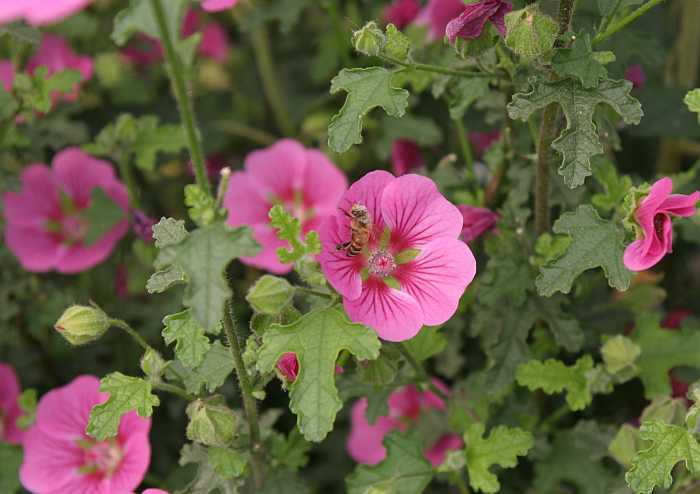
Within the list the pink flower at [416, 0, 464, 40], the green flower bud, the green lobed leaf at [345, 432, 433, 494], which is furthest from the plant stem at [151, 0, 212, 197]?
the pink flower at [416, 0, 464, 40]

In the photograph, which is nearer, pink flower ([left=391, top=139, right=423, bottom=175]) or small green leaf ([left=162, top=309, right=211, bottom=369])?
small green leaf ([left=162, top=309, right=211, bottom=369])

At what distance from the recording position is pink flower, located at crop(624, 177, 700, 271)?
133 cm

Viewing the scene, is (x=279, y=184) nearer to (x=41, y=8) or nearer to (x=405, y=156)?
(x=405, y=156)

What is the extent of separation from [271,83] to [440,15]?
617 millimetres

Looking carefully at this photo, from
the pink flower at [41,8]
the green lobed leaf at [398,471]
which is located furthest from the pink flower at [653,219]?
the pink flower at [41,8]

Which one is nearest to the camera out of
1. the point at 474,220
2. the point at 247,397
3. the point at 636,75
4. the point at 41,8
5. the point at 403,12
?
the point at 41,8

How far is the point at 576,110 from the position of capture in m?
1.33

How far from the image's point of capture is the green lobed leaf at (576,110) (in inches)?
52.2

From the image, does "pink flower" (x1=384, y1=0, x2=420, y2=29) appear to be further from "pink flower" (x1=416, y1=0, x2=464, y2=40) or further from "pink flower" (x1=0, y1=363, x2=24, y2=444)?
"pink flower" (x1=0, y1=363, x2=24, y2=444)

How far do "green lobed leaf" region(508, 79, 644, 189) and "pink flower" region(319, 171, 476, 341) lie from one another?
0.56 feet

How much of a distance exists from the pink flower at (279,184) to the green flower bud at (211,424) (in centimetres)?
78

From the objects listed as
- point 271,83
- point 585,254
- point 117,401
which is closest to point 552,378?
point 585,254

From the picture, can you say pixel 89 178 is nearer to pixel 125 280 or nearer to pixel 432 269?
pixel 125 280

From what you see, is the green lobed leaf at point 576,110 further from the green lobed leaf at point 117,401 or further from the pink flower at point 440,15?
the pink flower at point 440,15
